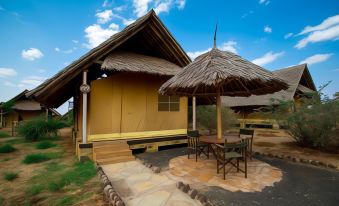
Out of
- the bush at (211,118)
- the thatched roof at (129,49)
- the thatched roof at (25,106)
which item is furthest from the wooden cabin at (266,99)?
the thatched roof at (25,106)

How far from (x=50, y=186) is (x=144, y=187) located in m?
2.05

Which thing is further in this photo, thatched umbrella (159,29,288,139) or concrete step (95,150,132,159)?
concrete step (95,150,132,159)

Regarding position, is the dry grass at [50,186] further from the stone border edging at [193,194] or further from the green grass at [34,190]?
the stone border edging at [193,194]

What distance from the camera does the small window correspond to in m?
7.87

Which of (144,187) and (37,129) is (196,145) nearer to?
(144,187)

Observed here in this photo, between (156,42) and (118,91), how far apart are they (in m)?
2.80

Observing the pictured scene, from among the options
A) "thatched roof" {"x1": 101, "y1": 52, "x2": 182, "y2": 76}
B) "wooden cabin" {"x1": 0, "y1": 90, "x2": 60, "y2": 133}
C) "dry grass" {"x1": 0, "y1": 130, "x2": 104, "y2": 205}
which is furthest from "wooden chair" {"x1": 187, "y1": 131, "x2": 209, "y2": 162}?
"wooden cabin" {"x1": 0, "y1": 90, "x2": 60, "y2": 133}

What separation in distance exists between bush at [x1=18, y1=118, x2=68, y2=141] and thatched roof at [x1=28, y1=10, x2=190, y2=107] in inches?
185

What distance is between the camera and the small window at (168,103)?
7867 mm

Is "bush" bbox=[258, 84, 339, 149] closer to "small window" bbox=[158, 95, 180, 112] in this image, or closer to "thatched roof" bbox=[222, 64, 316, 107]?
"small window" bbox=[158, 95, 180, 112]

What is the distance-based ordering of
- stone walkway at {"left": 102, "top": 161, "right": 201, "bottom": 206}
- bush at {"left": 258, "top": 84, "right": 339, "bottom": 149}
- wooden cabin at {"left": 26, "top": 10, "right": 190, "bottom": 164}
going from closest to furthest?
stone walkway at {"left": 102, "top": 161, "right": 201, "bottom": 206} < wooden cabin at {"left": 26, "top": 10, "right": 190, "bottom": 164} < bush at {"left": 258, "top": 84, "right": 339, "bottom": 149}

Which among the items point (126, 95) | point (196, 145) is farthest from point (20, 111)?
point (196, 145)

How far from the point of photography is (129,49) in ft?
26.5

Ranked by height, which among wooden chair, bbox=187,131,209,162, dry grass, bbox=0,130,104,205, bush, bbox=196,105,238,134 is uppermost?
bush, bbox=196,105,238,134
